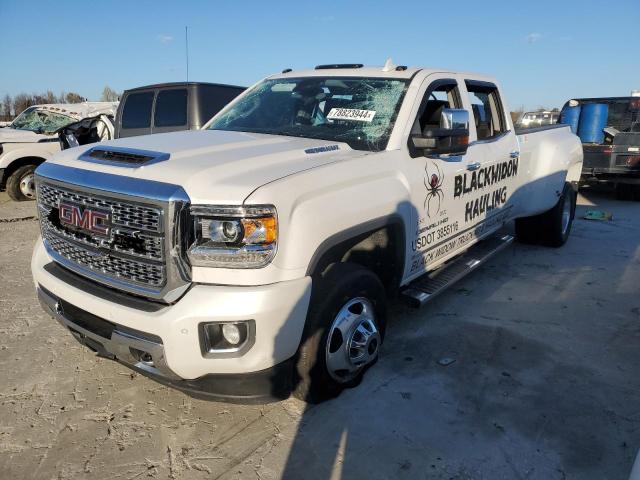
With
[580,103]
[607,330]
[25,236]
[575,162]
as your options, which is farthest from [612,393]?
[580,103]

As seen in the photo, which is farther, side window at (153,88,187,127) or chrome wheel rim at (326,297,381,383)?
side window at (153,88,187,127)

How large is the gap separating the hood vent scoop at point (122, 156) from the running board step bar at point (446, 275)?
2028mm

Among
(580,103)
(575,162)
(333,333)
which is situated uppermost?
(580,103)

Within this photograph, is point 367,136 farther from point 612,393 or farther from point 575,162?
point 575,162

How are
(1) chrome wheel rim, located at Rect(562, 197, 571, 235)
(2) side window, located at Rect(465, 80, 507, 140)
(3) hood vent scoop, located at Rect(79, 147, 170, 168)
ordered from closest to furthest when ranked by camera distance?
(3) hood vent scoop, located at Rect(79, 147, 170, 168) → (2) side window, located at Rect(465, 80, 507, 140) → (1) chrome wheel rim, located at Rect(562, 197, 571, 235)

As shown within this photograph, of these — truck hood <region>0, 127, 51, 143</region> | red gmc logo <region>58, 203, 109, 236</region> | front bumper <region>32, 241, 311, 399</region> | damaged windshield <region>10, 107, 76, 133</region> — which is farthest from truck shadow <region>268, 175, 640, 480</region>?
damaged windshield <region>10, 107, 76, 133</region>

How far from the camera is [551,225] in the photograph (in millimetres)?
6457

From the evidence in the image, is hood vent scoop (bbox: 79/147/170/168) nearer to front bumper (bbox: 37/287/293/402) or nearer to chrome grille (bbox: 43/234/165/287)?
chrome grille (bbox: 43/234/165/287)

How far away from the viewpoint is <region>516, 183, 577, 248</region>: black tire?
6.44 m

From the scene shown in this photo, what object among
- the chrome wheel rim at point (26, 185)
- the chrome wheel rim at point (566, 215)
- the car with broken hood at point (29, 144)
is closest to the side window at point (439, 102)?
the chrome wheel rim at point (566, 215)

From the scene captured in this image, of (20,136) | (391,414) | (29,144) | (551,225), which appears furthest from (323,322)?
(20,136)

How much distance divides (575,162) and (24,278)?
263 inches

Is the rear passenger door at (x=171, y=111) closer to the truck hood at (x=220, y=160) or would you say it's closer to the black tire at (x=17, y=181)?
the black tire at (x=17, y=181)

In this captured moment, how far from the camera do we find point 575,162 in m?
6.62
